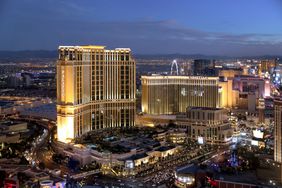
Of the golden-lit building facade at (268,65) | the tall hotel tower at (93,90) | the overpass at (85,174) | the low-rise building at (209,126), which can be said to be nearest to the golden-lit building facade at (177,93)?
the tall hotel tower at (93,90)

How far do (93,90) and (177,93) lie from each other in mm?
5142

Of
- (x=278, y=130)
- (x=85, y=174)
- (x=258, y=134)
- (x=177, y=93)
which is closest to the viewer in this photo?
(x=278, y=130)

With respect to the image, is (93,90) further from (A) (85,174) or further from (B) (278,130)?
(B) (278,130)

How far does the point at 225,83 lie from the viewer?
81.9ft

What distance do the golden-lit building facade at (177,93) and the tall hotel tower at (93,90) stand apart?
2154 mm

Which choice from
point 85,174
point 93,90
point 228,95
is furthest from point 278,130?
point 228,95

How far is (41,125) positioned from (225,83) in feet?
34.8

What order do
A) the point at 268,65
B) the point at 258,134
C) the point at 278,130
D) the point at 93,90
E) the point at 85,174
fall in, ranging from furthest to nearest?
the point at 268,65, the point at 93,90, the point at 258,134, the point at 85,174, the point at 278,130

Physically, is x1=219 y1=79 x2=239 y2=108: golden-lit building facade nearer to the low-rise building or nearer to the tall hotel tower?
the low-rise building

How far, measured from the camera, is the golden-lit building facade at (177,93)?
2081 cm

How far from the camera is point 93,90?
17.8 metres

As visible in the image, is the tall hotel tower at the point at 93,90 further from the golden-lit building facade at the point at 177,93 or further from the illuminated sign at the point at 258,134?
the illuminated sign at the point at 258,134

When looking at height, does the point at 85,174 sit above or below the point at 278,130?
below

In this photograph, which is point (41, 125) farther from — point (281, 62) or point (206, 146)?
point (281, 62)
